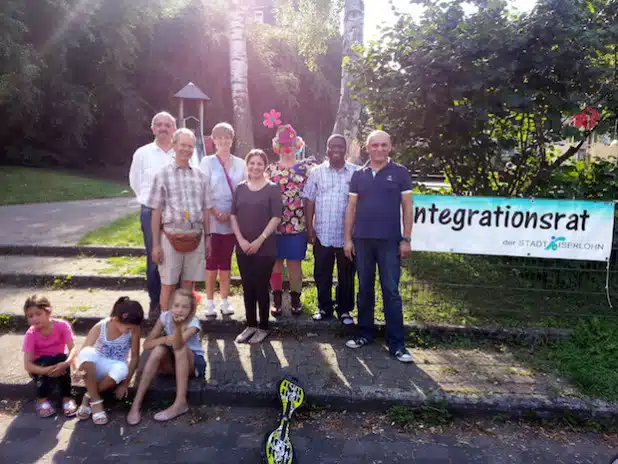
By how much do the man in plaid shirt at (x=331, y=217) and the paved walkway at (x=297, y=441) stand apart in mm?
1448

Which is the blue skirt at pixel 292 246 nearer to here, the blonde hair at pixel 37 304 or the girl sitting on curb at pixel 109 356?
the girl sitting on curb at pixel 109 356

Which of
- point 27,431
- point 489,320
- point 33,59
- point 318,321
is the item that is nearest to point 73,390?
point 27,431

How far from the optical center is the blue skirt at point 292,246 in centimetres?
459

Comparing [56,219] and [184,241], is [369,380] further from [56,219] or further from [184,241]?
[56,219]

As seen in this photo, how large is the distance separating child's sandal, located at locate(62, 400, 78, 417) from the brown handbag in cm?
139

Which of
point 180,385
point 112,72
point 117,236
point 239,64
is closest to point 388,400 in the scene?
point 180,385

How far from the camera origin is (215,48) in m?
20.3

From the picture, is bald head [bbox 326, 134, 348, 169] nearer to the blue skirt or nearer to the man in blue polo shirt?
the man in blue polo shirt

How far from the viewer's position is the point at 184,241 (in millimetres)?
3977

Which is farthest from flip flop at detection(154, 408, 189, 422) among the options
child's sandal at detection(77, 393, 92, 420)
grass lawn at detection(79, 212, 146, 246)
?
grass lawn at detection(79, 212, 146, 246)

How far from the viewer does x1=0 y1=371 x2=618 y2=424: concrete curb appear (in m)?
3.44

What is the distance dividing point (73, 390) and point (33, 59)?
1537cm

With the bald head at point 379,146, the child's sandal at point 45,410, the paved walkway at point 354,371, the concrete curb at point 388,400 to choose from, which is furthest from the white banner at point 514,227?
the child's sandal at point 45,410

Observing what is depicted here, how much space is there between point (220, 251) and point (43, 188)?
11211 millimetres
